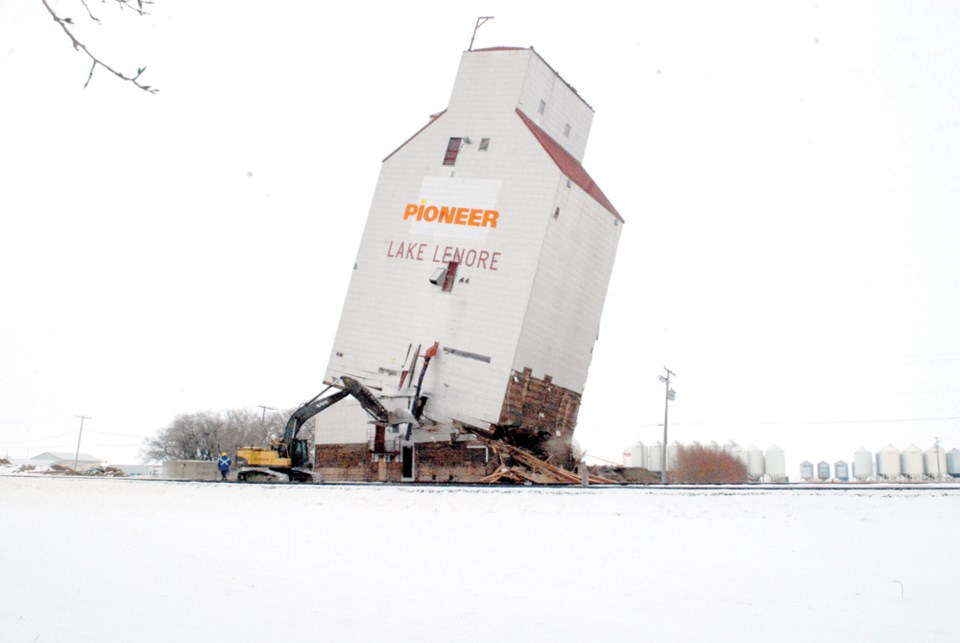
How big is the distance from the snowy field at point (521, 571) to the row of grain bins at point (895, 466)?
3931cm

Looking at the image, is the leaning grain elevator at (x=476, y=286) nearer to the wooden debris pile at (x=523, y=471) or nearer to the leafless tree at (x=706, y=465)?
the wooden debris pile at (x=523, y=471)

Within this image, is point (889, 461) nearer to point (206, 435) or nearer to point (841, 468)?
point (841, 468)

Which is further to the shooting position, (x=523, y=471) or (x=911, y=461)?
(x=911, y=461)

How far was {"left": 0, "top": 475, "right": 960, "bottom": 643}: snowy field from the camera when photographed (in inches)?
275

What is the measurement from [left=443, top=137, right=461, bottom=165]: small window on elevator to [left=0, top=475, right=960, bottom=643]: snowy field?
14.8 m

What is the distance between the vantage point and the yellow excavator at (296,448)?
22312mm

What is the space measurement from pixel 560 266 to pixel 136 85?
20.0 m

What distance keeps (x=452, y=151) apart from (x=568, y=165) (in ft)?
12.5

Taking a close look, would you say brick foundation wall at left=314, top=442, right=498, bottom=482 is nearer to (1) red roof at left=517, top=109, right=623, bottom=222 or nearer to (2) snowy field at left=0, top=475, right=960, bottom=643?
(1) red roof at left=517, top=109, right=623, bottom=222

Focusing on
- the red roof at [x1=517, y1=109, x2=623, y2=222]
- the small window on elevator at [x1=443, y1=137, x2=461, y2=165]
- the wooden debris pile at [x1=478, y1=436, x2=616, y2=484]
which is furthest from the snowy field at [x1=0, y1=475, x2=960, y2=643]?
the small window on elevator at [x1=443, y1=137, x2=461, y2=165]

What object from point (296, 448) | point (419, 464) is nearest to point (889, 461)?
point (419, 464)

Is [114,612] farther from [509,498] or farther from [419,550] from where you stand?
[509,498]

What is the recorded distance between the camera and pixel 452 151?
25891mm

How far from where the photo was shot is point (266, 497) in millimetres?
15031
